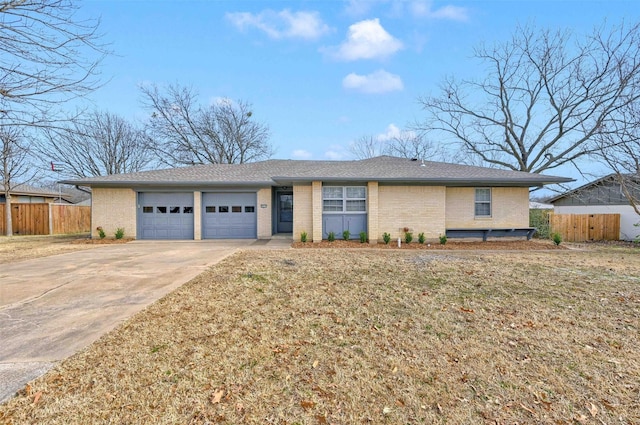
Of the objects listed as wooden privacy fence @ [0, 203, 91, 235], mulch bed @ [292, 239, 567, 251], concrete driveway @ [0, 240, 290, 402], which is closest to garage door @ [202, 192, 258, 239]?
mulch bed @ [292, 239, 567, 251]

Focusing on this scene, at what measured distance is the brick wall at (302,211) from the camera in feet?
39.3

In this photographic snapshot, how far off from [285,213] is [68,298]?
10975mm

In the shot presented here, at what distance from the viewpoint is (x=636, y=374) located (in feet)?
8.68

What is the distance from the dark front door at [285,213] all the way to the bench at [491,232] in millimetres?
7564

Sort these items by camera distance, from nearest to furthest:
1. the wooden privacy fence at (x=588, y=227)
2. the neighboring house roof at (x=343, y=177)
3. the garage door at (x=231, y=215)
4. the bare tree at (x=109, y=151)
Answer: the neighboring house roof at (x=343, y=177) → the garage door at (x=231, y=215) → the wooden privacy fence at (x=588, y=227) → the bare tree at (x=109, y=151)

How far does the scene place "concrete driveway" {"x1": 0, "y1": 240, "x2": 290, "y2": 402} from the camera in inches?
115

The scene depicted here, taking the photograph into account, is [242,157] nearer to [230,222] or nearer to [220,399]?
[230,222]

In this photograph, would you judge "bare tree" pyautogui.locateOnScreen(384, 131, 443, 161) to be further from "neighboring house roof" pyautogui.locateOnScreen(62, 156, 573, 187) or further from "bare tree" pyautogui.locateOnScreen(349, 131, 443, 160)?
"neighboring house roof" pyautogui.locateOnScreen(62, 156, 573, 187)

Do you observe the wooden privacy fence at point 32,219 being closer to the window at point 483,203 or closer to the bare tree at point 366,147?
the window at point 483,203

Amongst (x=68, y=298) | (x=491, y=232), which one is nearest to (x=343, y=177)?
(x=491, y=232)

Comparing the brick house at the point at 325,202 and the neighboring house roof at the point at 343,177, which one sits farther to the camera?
the brick house at the point at 325,202

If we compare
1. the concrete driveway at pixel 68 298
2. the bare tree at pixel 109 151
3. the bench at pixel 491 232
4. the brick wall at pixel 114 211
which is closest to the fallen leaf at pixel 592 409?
the concrete driveway at pixel 68 298

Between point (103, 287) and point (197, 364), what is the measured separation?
12.5 feet

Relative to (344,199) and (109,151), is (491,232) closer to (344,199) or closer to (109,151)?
(344,199)
